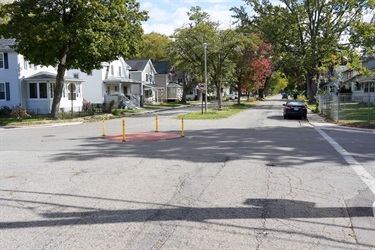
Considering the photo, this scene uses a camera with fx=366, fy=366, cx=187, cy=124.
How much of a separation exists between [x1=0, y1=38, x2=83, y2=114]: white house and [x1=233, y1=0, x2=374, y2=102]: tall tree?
1021 inches

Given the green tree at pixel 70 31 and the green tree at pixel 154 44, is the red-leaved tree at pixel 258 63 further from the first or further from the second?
the green tree at pixel 154 44

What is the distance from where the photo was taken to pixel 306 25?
46.9 m

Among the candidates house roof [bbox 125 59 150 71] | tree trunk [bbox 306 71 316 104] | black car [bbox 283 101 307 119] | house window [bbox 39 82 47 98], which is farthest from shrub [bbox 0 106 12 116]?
tree trunk [bbox 306 71 316 104]

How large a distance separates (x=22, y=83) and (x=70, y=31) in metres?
10.4

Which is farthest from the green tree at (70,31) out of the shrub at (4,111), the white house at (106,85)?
the white house at (106,85)

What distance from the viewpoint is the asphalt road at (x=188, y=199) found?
4.83 metres

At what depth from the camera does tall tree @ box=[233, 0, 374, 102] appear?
136ft

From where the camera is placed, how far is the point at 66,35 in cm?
2566

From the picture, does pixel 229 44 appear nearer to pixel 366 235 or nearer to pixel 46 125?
pixel 46 125

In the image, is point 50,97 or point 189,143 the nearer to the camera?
point 189,143

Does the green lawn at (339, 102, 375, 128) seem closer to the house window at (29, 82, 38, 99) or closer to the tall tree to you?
the tall tree

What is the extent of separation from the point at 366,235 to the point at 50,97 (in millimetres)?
34179

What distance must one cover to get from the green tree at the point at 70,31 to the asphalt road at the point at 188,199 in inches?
643

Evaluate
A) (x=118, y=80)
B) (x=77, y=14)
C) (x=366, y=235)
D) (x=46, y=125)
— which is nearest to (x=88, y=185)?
(x=366, y=235)
